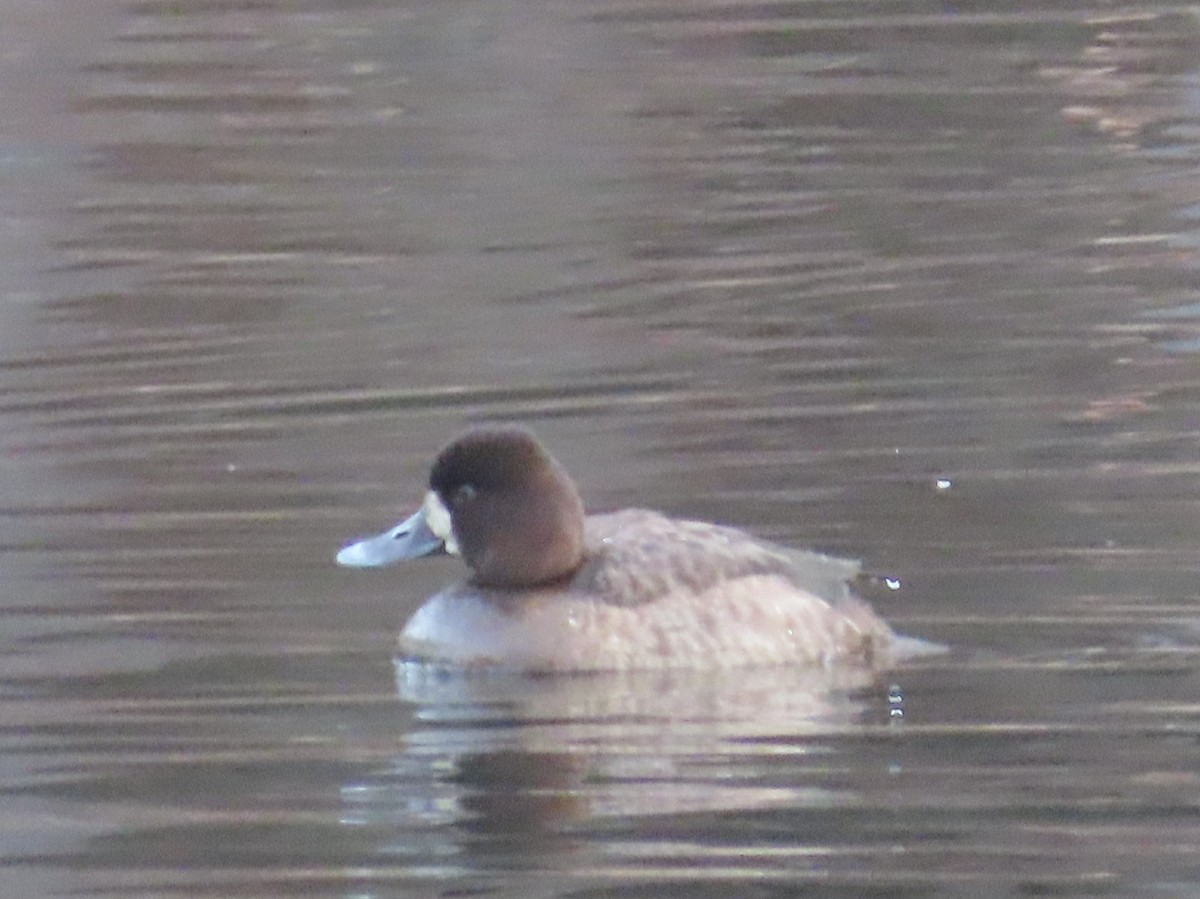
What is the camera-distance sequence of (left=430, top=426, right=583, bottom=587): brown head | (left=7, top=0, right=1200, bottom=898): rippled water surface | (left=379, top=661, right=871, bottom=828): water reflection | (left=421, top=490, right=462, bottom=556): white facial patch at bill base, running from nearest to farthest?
(left=7, top=0, right=1200, bottom=898): rippled water surface, (left=379, top=661, right=871, bottom=828): water reflection, (left=430, top=426, right=583, bottom=587): brown head, (left=421, top=490, right=462, bottom=556): white facial patch at bill base

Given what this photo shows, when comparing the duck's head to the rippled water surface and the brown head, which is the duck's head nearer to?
the brown head

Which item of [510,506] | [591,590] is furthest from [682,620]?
[510,506]

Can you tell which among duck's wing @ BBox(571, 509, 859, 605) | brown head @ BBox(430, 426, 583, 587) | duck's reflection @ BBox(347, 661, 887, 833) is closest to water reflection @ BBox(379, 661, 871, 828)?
duck's reflection @ BBox(347, 661, 887, 833)

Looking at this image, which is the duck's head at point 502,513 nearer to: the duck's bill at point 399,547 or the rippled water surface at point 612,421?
the duck's bill at point 399,547

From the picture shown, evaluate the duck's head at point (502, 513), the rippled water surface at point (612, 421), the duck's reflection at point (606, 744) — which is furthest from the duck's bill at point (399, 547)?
the duck's reflection at point (606, 744)

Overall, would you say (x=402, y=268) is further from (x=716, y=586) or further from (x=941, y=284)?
(x=716, y=586)

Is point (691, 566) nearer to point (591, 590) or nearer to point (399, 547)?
point (591, 590)

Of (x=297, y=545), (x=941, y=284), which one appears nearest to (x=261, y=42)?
(x=941, y=284)

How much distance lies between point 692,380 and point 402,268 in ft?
9.76

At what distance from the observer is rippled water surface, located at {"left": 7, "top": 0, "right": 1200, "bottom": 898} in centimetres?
798

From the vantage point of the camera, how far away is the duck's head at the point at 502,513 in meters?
9.44

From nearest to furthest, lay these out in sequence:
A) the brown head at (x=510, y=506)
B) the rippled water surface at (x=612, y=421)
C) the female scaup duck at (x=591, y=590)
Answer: the rippled water surface at (x=612, y=421), the female scaup duck at (x=591, y=590), the brown head at (x=510, y=506)

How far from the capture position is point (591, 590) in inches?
372

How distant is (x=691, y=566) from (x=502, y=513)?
0.52 metres
